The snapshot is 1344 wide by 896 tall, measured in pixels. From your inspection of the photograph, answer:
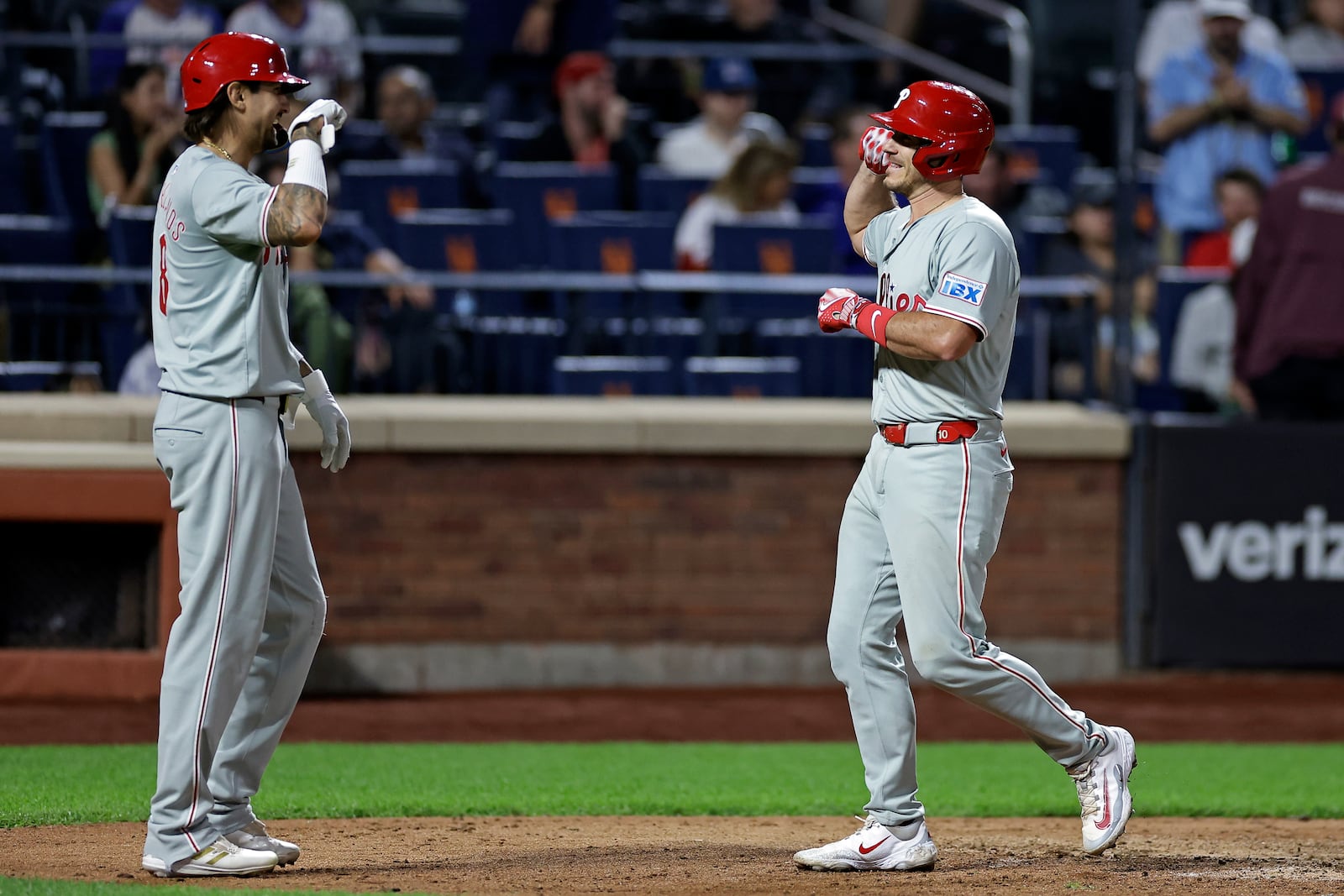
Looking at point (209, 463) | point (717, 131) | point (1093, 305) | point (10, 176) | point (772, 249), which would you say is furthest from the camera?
point (717, 131)

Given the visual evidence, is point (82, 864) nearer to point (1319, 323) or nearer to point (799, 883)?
point (799, 883)

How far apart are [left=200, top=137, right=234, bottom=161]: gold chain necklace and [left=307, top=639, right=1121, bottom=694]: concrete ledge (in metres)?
4.72

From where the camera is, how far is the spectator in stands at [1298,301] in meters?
9.94

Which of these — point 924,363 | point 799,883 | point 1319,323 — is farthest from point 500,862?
point 1319,323

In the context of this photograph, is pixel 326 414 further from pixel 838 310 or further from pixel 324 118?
pixel 838 310

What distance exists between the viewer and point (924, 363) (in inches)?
193

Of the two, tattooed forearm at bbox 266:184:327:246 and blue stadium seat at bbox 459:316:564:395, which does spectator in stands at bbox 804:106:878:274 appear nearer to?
blue stadium seat at bbox 459:316:564:395

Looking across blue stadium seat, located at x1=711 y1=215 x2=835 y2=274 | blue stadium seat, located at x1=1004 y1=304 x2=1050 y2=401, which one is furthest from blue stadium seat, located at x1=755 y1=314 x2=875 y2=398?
blue stadium seat, located at x1=1004 y1=304 x2=1050 y2=401

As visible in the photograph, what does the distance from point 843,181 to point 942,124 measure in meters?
6.77

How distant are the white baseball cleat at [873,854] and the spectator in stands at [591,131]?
22.9 feet

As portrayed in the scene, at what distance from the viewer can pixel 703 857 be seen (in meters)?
5.23

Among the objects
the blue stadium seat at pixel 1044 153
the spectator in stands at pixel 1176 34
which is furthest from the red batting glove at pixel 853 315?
the spectator in stands at pixel 1176 34

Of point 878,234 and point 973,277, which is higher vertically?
→ point 878,234

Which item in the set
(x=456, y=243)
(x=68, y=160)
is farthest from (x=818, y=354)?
(x=68, y=160)
